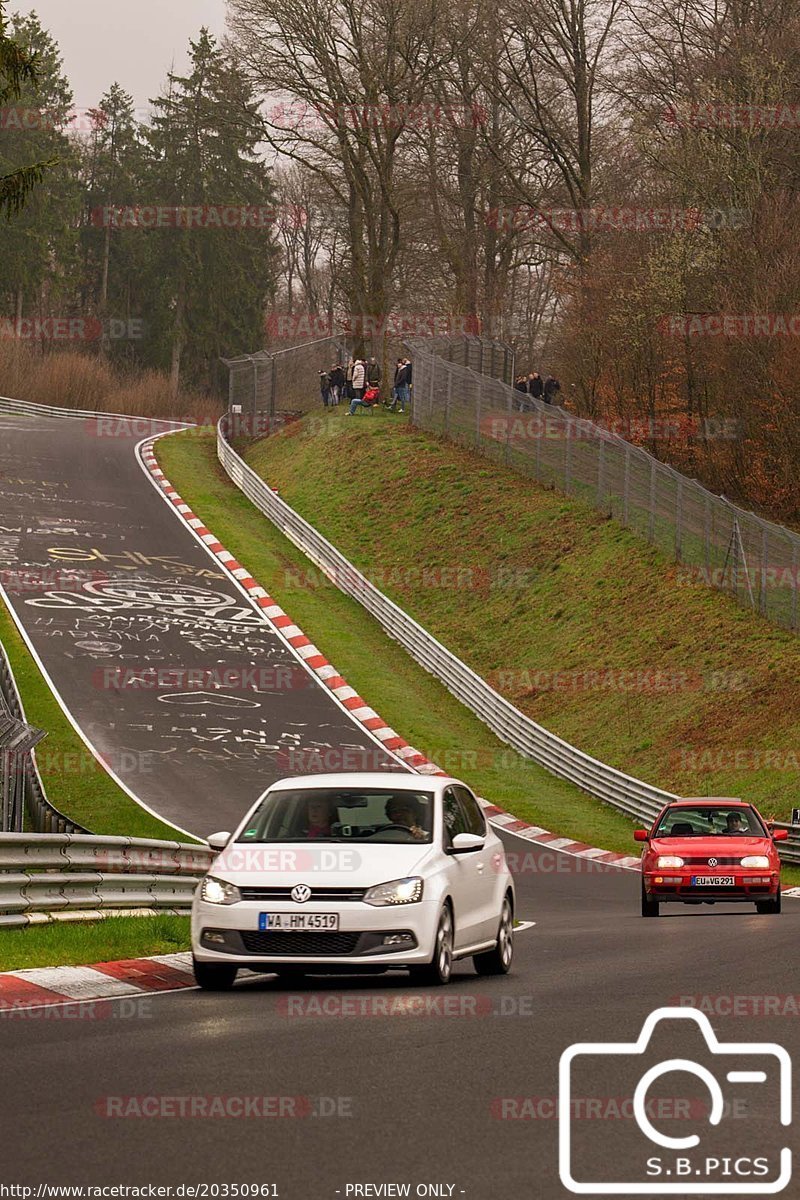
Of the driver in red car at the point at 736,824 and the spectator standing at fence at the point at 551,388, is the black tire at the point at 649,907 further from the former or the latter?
the spectator standing at fence at the point at 551,388

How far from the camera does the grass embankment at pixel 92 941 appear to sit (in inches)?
499

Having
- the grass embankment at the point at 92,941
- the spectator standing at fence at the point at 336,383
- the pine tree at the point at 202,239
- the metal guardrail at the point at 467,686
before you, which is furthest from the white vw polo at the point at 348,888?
the pine tree at the point at 202,239

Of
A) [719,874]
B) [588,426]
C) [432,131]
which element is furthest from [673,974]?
[432,131]

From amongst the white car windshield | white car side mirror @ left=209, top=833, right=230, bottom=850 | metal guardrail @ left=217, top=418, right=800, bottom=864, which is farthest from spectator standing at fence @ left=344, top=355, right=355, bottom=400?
white car side mirror @ left=209, top=833, right=230, bottom=850

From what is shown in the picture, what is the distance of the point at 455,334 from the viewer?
60.8 m

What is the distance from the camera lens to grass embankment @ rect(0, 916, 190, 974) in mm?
12672

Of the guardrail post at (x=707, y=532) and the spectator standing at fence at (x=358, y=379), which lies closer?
the guardrail post at (x=707, y=532)

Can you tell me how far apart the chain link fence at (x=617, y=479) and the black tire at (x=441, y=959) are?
23.9 m

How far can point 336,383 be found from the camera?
206 feet

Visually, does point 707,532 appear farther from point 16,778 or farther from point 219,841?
point 219,841

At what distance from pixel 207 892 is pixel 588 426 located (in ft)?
112

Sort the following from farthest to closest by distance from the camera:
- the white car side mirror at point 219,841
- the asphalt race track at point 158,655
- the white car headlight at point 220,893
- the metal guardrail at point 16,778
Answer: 1. the asphalt race track at point 158,655
2. the metal guardrail at point 16,778
3. the white car side mirror at point 219,841
4. the white car headlight at point 220,893

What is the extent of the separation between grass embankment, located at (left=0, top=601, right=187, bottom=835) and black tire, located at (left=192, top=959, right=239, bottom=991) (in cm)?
1027

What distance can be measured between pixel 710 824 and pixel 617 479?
2324 cm
